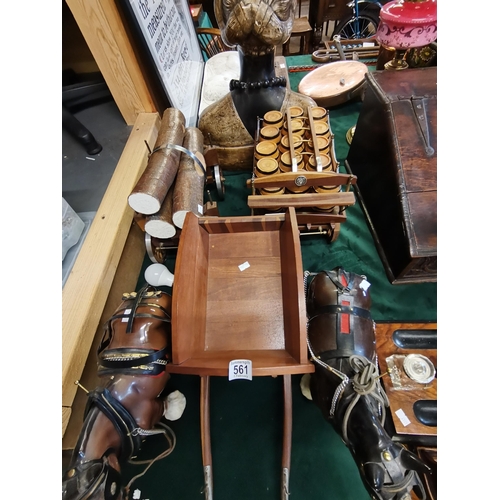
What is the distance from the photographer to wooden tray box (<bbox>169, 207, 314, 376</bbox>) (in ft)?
2.74

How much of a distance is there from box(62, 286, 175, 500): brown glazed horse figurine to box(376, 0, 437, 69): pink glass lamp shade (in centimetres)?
144

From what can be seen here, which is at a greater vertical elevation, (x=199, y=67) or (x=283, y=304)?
(x=199, y=67)

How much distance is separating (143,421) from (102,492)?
21 cm

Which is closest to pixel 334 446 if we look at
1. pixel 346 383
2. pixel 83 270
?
pixel 346 383

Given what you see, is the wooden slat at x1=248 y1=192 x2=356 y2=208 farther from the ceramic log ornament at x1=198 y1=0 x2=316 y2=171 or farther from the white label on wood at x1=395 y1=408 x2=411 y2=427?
the white label on wood at x1=395 y1=408 x2=411 y2=427

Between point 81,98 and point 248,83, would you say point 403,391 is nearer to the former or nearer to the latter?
point 248,83

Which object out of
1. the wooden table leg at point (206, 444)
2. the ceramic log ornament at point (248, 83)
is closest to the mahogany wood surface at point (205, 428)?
the wooden table leg at point (206, 444)

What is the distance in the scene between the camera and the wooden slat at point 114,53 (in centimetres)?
124

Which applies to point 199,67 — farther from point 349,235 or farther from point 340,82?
point 349,235

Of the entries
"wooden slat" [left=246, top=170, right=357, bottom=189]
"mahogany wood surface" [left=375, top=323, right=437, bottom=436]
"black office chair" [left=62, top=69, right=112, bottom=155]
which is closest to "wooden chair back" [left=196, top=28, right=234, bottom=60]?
"black office chair" [left=62, top=69, right=112, bottom=155]

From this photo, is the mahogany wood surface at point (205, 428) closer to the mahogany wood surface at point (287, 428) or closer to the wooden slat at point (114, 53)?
the mahogany wood surface at point (287, 428)

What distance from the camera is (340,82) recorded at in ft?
6.75

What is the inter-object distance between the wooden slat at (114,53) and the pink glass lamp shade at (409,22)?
1219mm

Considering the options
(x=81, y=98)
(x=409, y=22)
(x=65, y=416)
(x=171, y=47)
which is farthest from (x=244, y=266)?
(x=81, y=98)
